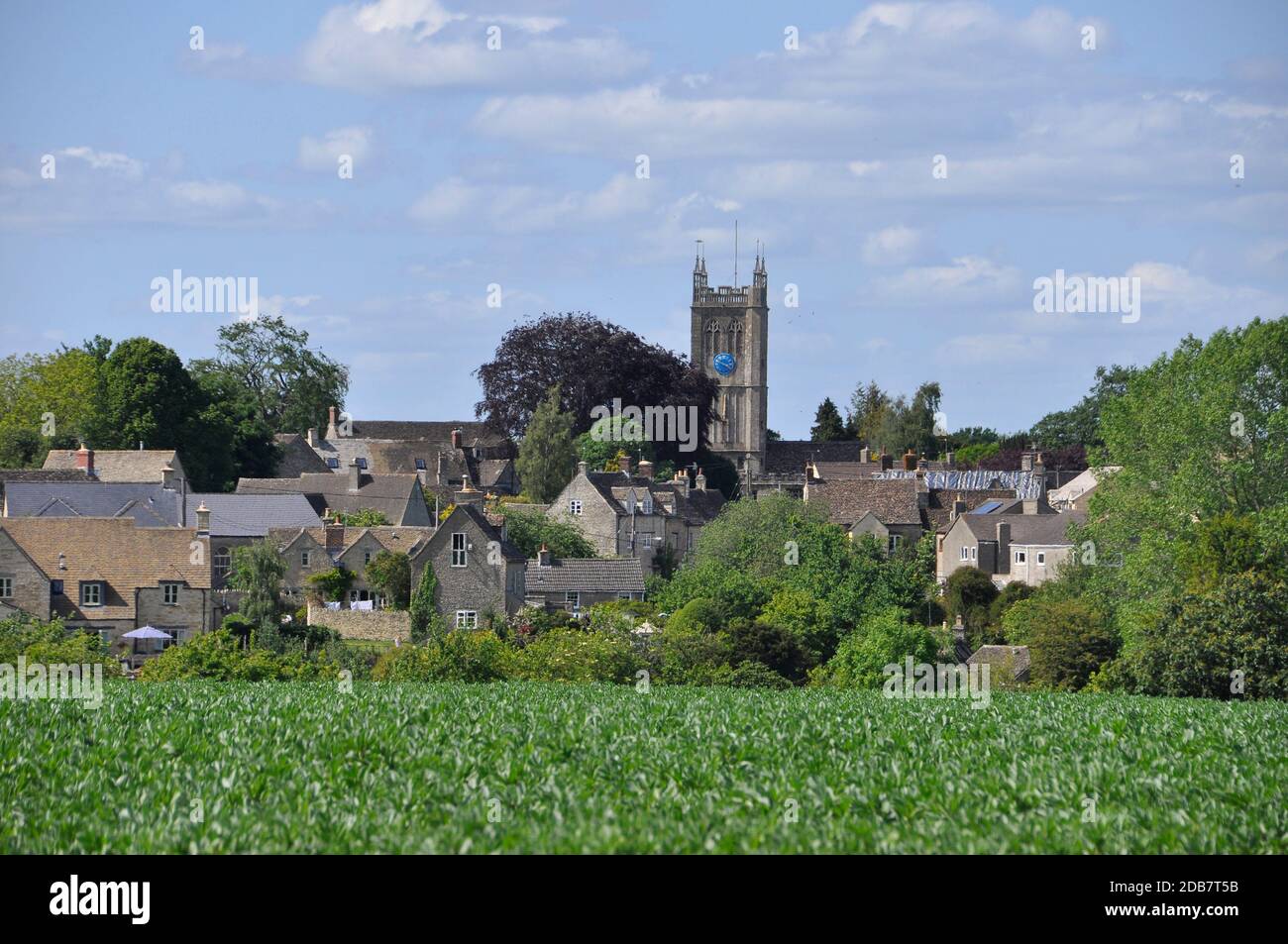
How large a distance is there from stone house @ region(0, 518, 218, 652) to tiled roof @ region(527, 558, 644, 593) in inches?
581

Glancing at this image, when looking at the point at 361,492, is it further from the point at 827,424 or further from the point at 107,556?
the point at 827,424

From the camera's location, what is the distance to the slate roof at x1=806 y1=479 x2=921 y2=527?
97.2 metres

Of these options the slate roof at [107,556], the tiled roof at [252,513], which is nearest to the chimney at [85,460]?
the tiled roof at [252,513]

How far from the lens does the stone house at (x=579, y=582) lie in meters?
72.9

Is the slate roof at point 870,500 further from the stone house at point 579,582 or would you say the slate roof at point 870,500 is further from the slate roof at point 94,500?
the slate roof at point 94,500

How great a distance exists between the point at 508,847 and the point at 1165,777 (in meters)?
8.93

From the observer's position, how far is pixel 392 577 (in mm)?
71625

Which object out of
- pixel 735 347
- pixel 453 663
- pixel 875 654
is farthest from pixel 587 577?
pixel 735 347

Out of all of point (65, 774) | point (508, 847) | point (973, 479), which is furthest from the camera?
point (973, 479)

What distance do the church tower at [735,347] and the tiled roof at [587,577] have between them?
320ft
